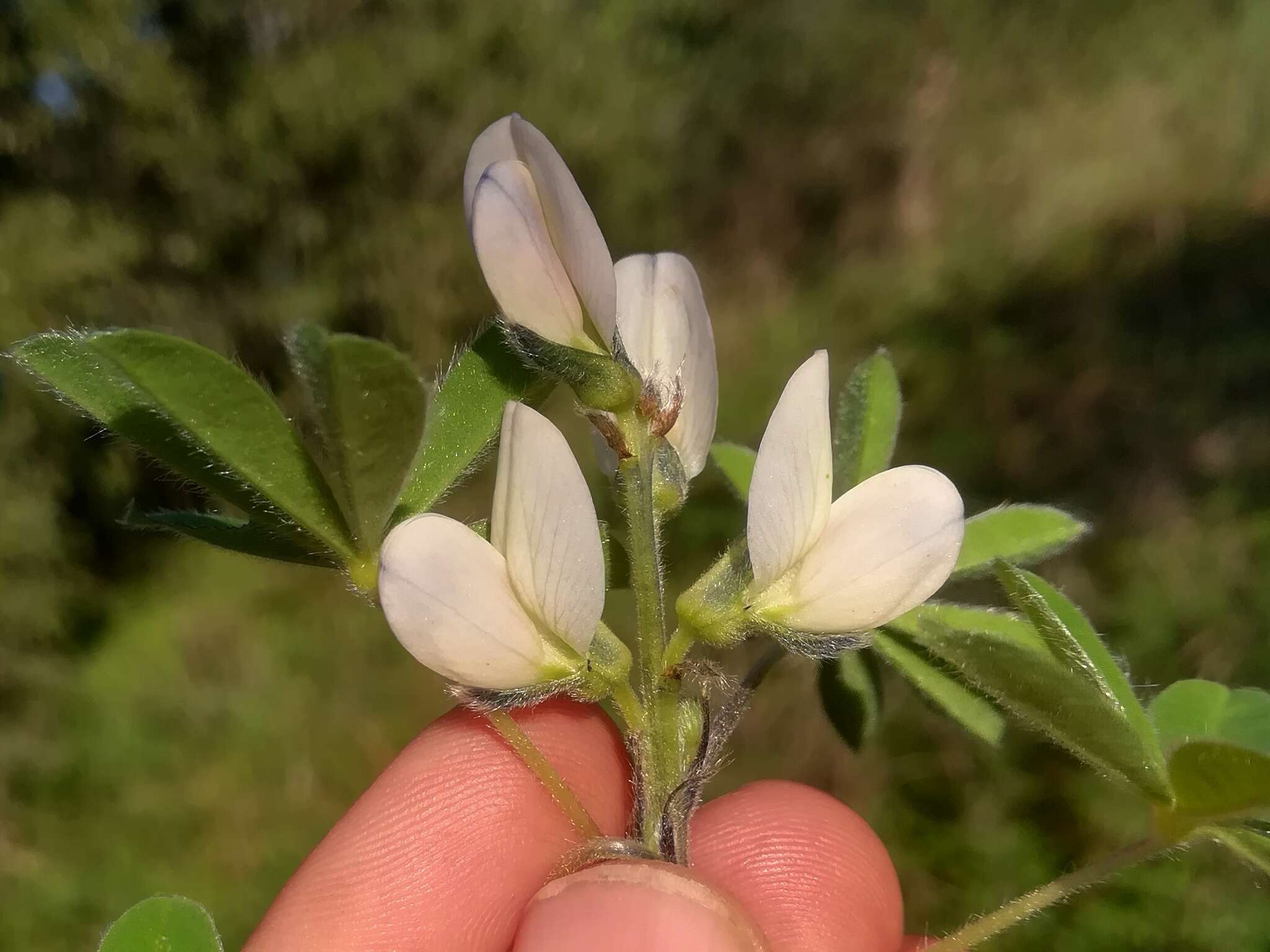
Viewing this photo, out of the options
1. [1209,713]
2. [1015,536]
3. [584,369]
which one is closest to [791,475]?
[584,369]

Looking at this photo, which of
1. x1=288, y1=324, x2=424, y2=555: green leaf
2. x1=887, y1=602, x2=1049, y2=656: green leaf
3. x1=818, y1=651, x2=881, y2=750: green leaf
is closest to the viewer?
x1=288, y1=324, x2=424, y2=555: green leaf

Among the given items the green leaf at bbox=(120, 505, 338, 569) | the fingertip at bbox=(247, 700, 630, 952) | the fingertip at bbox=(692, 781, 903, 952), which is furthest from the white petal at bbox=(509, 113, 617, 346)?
the fingertip at bbox=(692, 781, 903, 952)

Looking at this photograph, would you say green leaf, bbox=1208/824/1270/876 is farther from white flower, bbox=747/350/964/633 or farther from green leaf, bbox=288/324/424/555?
green leaf, bbox=288/324/424/555

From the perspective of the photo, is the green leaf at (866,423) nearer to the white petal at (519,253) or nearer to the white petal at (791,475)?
the white petal at (791,475)

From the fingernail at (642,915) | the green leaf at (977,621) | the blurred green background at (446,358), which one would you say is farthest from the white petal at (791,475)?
the blurred green background at (446,358)

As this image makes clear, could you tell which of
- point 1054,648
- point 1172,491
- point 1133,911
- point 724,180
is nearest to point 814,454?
point 1054,648
